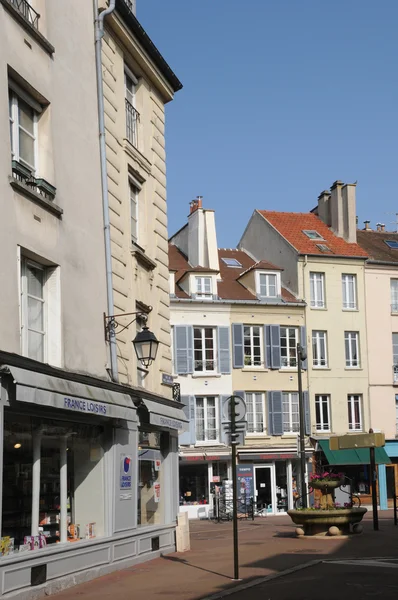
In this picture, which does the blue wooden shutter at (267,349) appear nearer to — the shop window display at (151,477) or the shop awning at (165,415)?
the shop awning at (165,415)

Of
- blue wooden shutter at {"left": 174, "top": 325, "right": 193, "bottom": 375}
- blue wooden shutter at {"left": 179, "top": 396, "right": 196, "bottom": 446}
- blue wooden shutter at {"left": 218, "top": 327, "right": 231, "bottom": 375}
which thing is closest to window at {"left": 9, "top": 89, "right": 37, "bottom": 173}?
blue wooden shutter at {"left": 179, "top": 396, "right": 196, "bottom": 446}

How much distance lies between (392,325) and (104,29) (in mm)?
27853

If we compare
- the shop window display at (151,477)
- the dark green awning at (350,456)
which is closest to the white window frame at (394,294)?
the dark green awning at (350,456)

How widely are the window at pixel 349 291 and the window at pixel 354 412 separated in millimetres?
4057

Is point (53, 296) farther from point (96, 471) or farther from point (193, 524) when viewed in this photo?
point (193, 524)

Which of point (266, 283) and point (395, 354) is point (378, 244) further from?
point (266, 283)

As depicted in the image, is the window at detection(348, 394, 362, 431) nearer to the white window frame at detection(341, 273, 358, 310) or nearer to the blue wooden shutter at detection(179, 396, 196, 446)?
the white window frame at detection(341, 273, 358, 310)

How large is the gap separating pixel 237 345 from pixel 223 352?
2.48 feet

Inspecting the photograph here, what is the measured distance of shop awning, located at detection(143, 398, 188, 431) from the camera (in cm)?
1608

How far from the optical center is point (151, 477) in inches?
683

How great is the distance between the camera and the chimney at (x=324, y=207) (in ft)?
146

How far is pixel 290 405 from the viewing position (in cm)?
3853

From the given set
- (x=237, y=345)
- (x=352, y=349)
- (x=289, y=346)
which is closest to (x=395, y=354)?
(x=352, y=349)

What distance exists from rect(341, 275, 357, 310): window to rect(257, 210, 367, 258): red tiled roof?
1.08 metres
